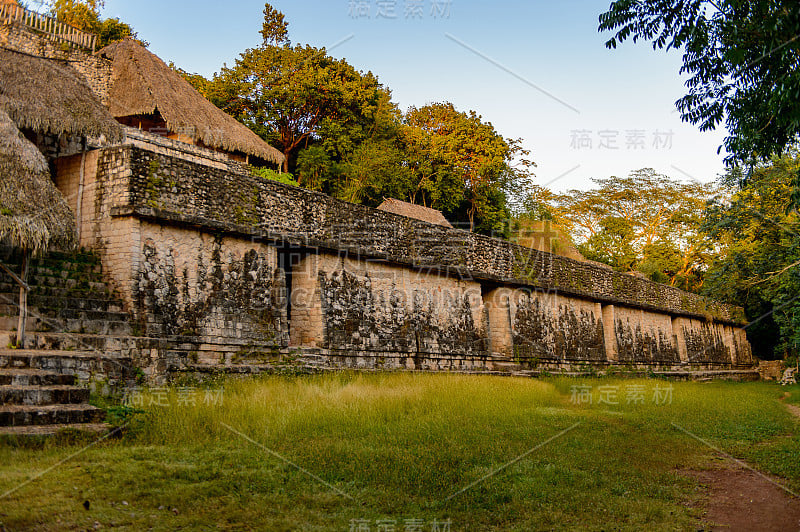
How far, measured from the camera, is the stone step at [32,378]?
6496 millimetres

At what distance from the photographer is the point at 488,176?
2792cm

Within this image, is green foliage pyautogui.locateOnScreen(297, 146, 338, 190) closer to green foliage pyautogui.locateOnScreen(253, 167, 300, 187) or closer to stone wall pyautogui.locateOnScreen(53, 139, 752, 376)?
Answer: green foliage pyautogui.locateOnScreen(253, 167, 300, 187)

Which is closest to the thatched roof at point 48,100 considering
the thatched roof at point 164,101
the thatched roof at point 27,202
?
the thatched roof at point 27,202

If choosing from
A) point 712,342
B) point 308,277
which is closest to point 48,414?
point 308,277

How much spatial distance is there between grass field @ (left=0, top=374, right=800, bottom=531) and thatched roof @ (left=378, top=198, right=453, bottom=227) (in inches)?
478

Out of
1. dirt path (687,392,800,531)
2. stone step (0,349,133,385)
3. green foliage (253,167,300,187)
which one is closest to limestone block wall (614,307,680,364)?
green foliage (253,167,300,187)

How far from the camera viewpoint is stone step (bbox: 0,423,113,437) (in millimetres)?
5652

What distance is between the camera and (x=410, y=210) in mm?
22953

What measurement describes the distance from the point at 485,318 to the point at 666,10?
1129cm

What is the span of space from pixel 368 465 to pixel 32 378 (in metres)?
3.42

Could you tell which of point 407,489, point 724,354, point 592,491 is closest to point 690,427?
point 592,491

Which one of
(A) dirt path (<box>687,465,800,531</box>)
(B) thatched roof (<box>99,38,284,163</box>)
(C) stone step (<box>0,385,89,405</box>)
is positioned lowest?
(A) dirt path (<box>687,465,800,531</box>)

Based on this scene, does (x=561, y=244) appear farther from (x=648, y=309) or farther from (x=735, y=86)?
(x=735, y=86)

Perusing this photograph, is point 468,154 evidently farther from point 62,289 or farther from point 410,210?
point 62,289
